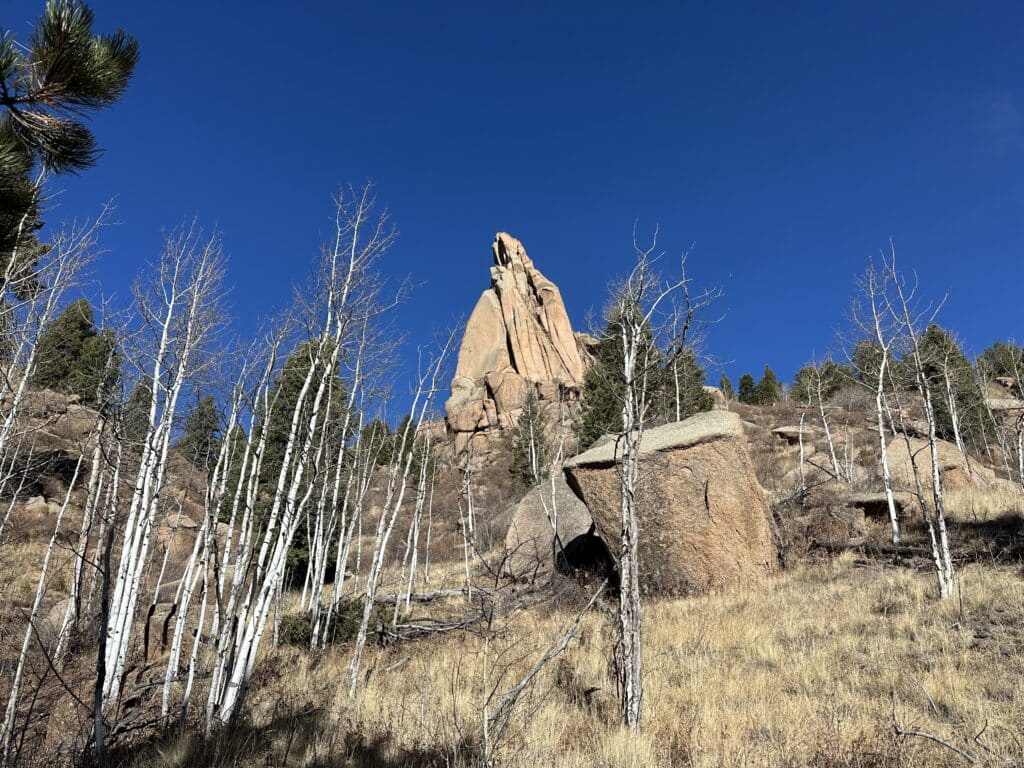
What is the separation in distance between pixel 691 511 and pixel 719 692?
19.2 ft

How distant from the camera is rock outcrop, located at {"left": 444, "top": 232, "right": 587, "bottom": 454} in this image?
4981cm

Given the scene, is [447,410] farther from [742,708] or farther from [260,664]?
[742,708]

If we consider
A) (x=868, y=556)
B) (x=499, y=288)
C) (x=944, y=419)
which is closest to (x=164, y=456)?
(x=868, y=556)

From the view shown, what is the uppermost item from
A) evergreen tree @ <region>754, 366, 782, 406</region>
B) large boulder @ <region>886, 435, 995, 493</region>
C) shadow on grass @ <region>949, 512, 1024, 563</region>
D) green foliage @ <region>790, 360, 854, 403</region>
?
evergreen tree @ <region>754, 366, 782, 406</region>

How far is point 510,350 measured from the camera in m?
56.1

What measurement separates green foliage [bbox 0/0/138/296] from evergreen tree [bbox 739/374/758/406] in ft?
190

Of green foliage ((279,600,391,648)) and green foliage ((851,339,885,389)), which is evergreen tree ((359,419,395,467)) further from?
green foliage ((851,339,885,389))

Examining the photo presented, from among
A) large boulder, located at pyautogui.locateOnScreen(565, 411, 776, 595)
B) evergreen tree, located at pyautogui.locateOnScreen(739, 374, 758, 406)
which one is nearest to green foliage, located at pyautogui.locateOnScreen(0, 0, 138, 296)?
large boulder, located at pyautogui.locateOnScreen(565, 411, 776, 595)

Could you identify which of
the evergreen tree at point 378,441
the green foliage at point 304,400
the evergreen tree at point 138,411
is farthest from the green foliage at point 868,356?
the evergreen tree at point 138,411

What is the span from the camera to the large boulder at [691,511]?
11.7 m

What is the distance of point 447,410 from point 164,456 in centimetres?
4189

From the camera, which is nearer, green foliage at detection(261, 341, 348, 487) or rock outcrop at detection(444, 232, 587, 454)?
green foliage at detection(261, 341, 348, 487)

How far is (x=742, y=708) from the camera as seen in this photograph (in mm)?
5504

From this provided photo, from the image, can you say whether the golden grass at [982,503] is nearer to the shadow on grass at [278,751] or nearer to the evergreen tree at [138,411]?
the shadow on grass at [278,751]
